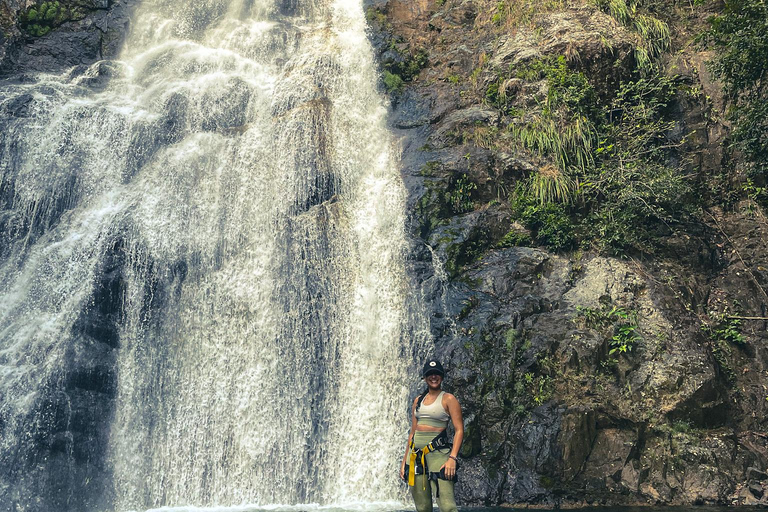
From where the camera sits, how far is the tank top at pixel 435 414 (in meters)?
4.89

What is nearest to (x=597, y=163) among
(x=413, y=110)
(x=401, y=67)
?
(x=413, y=110)

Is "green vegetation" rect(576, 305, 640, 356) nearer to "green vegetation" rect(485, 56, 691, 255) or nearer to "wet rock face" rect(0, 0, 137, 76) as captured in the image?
"green vegetation" rect(485, 56, 691, 255)

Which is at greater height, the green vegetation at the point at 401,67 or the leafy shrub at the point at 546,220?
the green vegetation at the point at 401,67

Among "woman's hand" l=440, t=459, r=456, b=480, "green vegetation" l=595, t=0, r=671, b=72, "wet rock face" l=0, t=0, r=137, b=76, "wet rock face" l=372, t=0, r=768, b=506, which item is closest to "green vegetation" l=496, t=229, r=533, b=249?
A: "wet rock face" l=372, t=0, r=768, b=506

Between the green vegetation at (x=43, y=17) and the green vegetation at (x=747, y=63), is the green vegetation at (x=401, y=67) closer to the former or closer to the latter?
the green vegetation at (x=747, y=63)

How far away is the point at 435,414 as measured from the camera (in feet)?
16.1

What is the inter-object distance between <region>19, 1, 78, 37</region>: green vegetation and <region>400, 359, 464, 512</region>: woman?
59.6 ft

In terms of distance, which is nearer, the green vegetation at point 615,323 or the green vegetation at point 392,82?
the green vegetation at point 615,323

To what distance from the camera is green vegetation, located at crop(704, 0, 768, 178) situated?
10.7m

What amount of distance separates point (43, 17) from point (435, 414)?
18.8 metres

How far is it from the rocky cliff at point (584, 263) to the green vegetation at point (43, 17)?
417 cm

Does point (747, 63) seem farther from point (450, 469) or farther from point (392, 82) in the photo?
point (450, 469)

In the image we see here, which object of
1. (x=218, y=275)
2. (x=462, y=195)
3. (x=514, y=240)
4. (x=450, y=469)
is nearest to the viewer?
(x=450, y=469)

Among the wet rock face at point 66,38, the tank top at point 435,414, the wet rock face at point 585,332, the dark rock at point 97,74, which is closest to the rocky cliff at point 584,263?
the wet rock face at point 585,332
